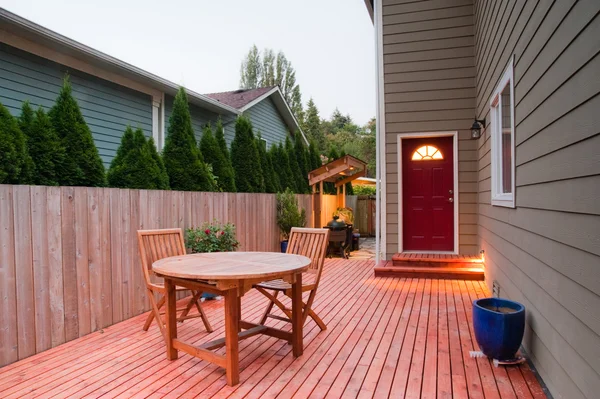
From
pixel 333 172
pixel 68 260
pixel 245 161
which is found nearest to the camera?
pixel 68 260

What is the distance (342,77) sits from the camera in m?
35.0

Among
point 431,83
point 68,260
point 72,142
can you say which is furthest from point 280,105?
point 68,260

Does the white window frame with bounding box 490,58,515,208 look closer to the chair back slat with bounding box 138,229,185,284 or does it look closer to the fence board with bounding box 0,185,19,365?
the chair back slat with bounding box 138,229,185,284

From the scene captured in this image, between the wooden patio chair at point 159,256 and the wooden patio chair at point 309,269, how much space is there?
57 centimetres

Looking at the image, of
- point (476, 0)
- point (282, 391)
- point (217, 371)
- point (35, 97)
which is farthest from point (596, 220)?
point (35, 97)

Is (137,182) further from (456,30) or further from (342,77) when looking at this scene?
(342,77)

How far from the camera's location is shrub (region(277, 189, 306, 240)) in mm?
7530

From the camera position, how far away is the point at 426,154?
6379 millimetres

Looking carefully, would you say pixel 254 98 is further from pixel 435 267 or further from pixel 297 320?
pixel 297 320

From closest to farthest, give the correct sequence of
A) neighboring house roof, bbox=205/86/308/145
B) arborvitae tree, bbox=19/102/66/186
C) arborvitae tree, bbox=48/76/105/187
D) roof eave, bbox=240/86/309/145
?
1. arborvitae tree, bbox=19/102/66/186
2. arborvitae tree, bbox=48/76/105/187
3. neighboring house roof, bbox=205/86/308/145
4. roof eave, bbox=240/86/309/145

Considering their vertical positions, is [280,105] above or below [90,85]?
above

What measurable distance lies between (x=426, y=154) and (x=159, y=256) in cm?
456

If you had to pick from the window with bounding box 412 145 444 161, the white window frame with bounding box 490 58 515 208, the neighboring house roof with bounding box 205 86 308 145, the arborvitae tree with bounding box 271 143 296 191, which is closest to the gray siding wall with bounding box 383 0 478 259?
the window with bounding box 412 145 444 161

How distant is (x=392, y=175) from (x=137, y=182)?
12.6 ft
